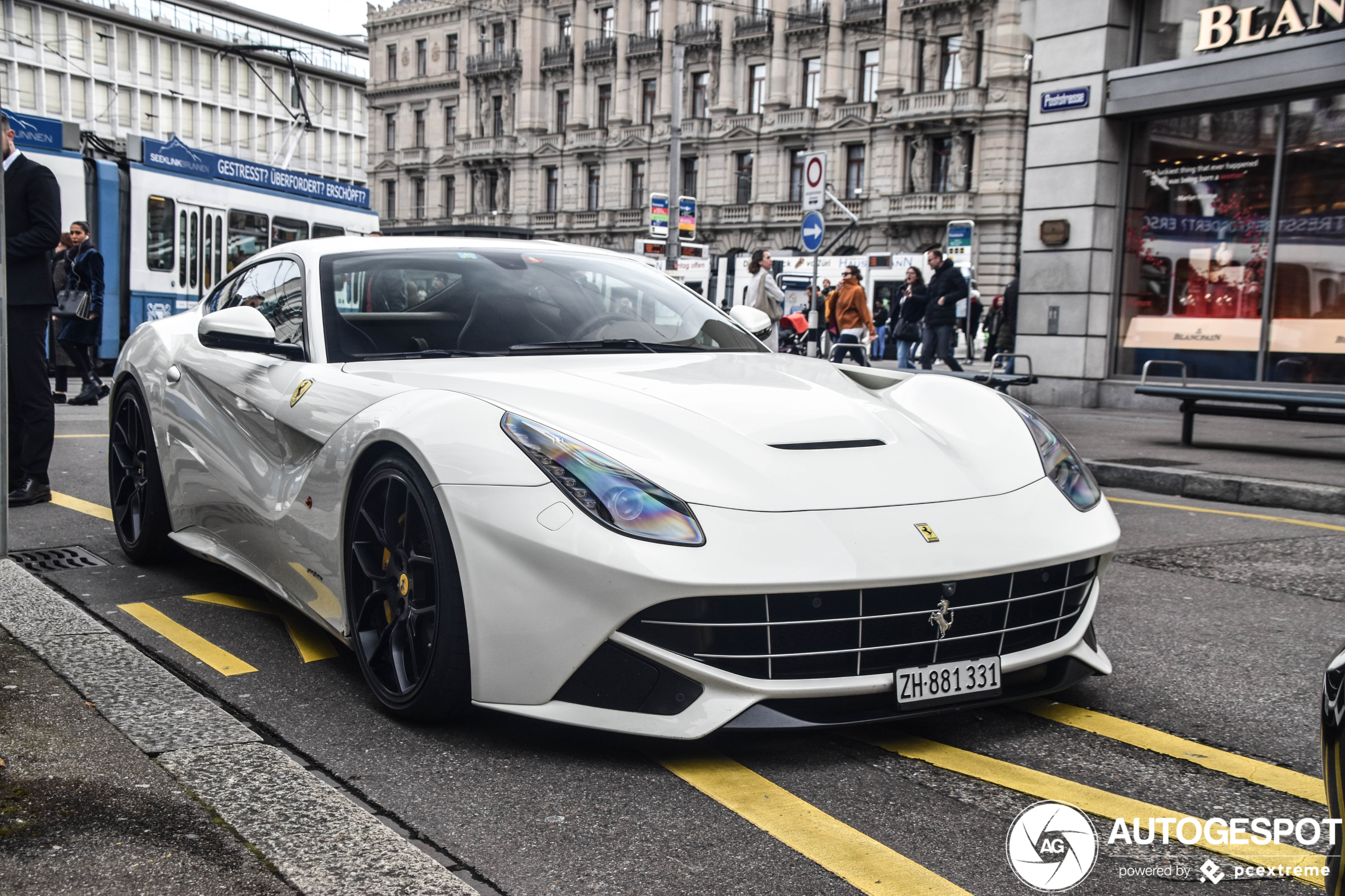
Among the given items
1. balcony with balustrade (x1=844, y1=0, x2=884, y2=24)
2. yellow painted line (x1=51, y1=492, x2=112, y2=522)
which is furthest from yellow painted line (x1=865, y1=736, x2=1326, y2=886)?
balcony with balustrade (x1=844, y1=0, x2=884, y2=24)

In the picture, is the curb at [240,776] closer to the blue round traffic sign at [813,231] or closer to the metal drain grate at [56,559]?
the metal drain grate at [56,559]

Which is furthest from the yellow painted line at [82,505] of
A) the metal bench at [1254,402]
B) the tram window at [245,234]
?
the tram window at [245,234]

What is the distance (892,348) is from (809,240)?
20275mm

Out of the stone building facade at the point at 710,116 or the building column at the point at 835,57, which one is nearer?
the stone building facade at the point at 710,116

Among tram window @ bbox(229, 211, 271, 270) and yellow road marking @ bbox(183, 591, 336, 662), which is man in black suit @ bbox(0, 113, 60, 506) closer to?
yellow road marking @ bbox(183, 591, 336, 662)

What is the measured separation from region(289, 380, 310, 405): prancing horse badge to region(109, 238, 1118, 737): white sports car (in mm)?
20

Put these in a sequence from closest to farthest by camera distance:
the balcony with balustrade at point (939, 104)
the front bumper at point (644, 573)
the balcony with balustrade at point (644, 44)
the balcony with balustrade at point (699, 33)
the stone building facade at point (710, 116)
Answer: the front bumper at point (644, 573), the balcony with balustrade at point (939, 104), the stone building facade at point (710, 116), the balcony with balustrade at point (699, 33), the balcony with balustrade at point (644, 44)

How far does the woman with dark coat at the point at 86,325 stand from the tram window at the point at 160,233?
4.85m

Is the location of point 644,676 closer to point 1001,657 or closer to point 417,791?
point 417,791

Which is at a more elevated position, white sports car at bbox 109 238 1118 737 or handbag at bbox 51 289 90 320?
handbag at bbox 51 289 90 320

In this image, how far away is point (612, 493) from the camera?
9.00 ft

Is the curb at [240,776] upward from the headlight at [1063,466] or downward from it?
downward

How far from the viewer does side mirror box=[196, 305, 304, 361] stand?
3.81 meters

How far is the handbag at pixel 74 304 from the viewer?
1236 centimetres
